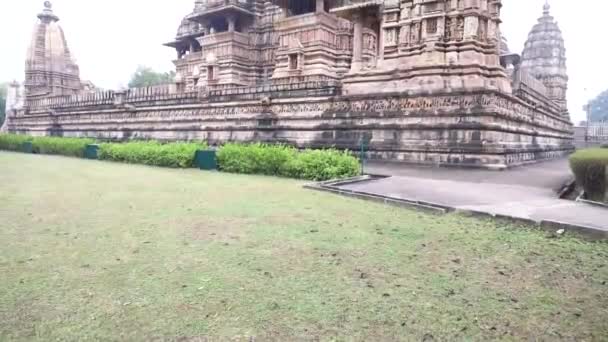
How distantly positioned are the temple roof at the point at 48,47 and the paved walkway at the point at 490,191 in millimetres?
34596

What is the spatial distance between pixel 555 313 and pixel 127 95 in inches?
892

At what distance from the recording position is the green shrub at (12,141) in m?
21.3

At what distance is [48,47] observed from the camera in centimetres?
3444

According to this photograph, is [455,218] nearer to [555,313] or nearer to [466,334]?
[555,313]

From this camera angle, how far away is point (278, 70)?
20844 mm

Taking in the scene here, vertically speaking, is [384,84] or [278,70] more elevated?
[278,70]

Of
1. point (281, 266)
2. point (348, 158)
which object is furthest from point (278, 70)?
point (281, 266)

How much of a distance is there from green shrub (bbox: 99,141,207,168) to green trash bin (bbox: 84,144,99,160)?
739 mm

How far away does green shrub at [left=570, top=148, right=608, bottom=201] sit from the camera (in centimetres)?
602

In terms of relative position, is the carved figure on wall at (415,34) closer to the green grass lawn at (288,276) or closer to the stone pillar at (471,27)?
the stone pillar at (471,27)

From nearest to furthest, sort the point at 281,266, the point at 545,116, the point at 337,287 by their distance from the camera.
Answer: the point at 337,287
the point at 281,266
the point at 545,116

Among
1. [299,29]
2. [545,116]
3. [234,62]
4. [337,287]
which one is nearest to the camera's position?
[337,287]

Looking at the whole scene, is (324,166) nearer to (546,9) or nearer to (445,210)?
(445,210)

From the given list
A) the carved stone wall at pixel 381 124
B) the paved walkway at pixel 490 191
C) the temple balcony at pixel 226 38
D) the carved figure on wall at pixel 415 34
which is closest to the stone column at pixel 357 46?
the carved stone wall at pixel 381 124
